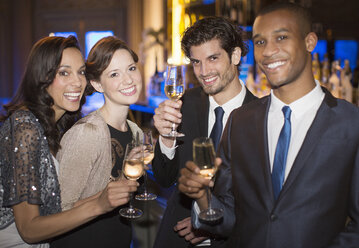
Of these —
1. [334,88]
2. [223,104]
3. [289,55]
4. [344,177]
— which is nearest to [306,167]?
[344,177]

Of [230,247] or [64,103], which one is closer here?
[230,247]

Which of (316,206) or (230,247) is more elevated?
(316,206)

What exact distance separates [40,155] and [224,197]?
102 centimetres

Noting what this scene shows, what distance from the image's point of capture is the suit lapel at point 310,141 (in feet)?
4.74

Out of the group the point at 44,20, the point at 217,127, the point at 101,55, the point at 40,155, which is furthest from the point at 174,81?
the point at 44,20

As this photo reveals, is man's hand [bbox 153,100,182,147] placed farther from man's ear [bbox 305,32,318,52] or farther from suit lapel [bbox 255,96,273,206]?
man's ear [bbox 305,32,318,52]

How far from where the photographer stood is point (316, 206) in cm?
142

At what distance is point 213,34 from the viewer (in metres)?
2.40

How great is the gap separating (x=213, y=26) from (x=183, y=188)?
1398 mm

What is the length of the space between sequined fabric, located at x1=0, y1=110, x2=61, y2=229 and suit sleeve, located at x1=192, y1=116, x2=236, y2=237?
32.2 inches

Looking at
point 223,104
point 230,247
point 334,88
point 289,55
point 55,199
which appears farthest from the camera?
point 334,88

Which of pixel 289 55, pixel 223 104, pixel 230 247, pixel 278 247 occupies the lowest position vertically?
pixel 230 247

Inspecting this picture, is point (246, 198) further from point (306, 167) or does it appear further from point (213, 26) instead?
point (213, 26)

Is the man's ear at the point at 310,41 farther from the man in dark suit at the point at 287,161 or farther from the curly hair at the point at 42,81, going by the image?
the curly hair at the point at 42,81
